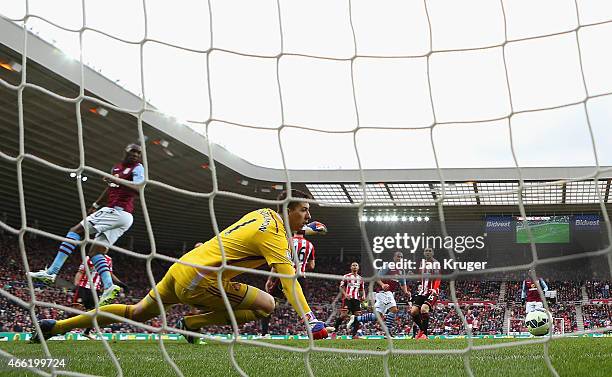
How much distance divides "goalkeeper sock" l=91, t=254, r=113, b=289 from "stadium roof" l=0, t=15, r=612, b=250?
15.4 ft

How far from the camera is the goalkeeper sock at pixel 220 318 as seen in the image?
14.0 ft

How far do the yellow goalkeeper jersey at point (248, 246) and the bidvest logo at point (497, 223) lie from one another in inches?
737

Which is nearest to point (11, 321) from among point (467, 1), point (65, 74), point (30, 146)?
point (30, 146)

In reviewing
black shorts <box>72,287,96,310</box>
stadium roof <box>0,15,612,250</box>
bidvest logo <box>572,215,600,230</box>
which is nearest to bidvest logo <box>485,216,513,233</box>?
stadium roof <box>0,15,612,250</box>

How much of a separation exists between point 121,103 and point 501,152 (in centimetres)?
817

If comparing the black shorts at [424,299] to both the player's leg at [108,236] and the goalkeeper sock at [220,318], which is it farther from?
the goalkeeper sock at [220,318]

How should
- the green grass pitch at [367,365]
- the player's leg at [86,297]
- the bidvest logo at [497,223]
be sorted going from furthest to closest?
the bidvest logo at [497,223] → the player's leg at [86,297] → the green grass pitch at [367,365]

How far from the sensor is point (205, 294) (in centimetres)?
398

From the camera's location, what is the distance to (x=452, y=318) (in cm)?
2164

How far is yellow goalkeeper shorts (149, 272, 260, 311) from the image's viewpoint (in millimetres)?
3930

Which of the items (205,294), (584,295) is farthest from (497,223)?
(205,294)

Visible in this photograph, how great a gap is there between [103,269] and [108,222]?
2.31 feet

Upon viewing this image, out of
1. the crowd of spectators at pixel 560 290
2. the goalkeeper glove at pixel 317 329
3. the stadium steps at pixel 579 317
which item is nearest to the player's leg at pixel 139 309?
the goalkeeper glove at pixel 317 329
